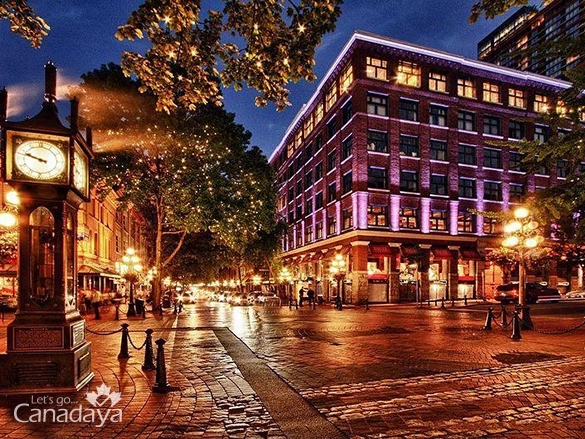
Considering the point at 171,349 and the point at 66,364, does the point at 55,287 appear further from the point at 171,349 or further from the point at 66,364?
the point at 171,349

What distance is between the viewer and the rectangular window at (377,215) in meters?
38.5

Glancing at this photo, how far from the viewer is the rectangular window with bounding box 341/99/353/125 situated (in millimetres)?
40422

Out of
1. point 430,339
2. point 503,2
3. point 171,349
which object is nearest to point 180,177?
point 171,349

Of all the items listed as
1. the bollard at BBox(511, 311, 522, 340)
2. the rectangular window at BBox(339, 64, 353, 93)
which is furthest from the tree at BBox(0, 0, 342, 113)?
the rectangular window at BBox(339, 64, 353, 93)

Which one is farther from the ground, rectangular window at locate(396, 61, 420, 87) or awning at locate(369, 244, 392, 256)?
rectangular window at locate(396, 61, 420, 87)

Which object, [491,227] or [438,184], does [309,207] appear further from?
[491,227]

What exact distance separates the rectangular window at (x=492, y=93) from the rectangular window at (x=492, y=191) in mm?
8186

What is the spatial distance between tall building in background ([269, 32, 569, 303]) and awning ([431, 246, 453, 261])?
0.29 ft

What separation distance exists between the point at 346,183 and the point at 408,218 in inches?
256

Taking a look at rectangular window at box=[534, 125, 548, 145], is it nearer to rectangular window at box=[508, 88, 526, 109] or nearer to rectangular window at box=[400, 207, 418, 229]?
rectangular window at box=[508, 88, 526, 109]

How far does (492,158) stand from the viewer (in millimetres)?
43906

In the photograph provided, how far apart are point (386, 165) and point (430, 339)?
1066 inches

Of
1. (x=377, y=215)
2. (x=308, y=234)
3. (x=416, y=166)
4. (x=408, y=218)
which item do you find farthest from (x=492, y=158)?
(x=308, y=234)

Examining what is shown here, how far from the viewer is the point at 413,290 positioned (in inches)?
1581
